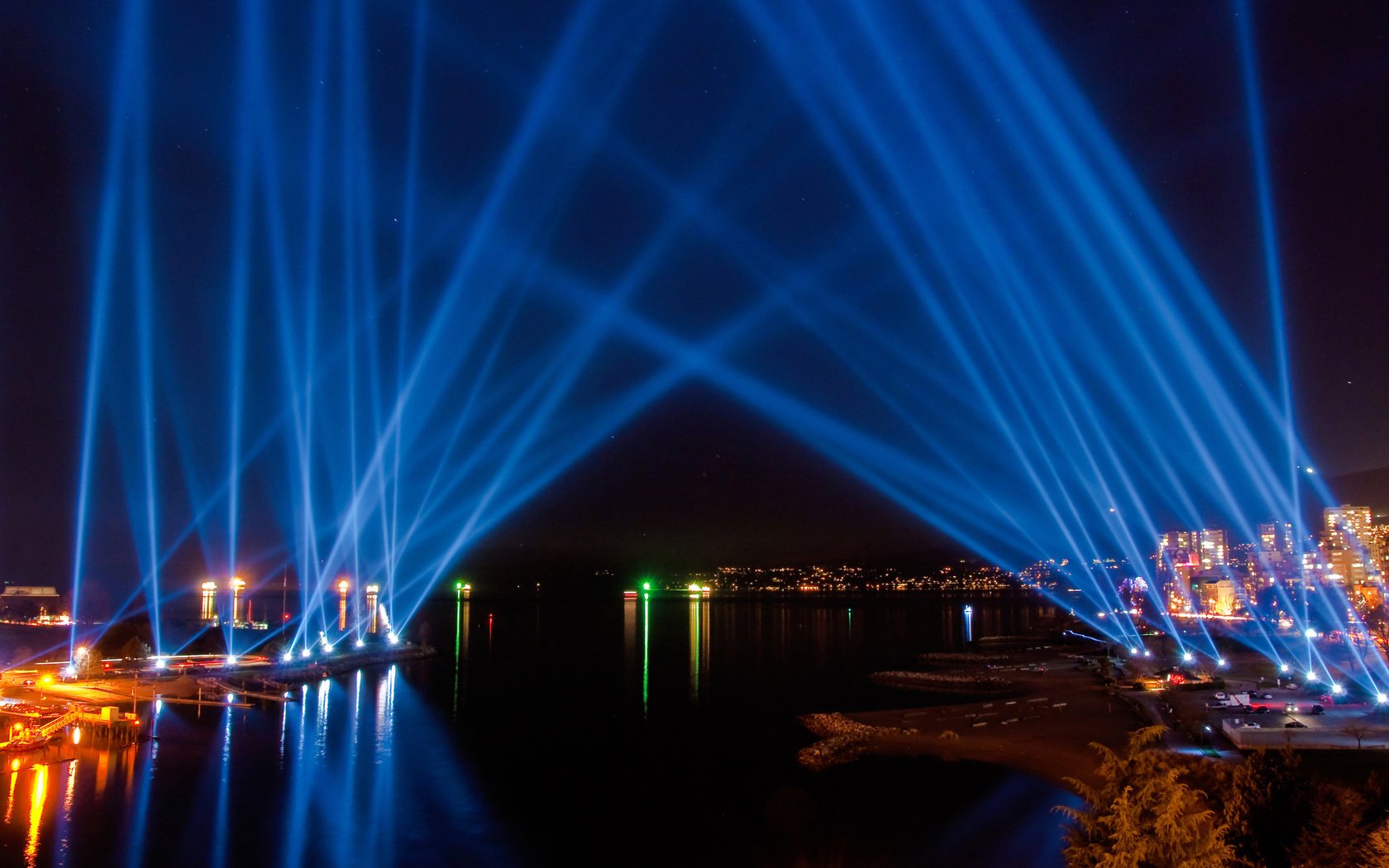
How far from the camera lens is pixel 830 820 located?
17.8 metres

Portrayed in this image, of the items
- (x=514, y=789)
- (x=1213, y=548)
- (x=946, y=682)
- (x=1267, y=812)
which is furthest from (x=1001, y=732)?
(x=1213, y=548)

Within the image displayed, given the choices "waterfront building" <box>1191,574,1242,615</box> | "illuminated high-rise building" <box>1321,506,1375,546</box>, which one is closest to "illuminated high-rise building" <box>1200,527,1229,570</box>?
"illuminated high-rise building" <box>1321,506,1375,546</box>

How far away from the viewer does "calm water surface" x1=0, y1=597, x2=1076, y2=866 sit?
1573 centimetres

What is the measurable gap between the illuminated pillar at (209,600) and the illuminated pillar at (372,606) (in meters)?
10.6

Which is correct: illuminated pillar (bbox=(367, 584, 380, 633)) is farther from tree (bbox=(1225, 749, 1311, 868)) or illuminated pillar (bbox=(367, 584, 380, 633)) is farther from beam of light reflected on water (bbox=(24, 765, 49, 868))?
tree (bbox=(1225, 749, 1311, 868))

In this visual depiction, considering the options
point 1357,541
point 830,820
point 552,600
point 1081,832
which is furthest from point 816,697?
point 552,600

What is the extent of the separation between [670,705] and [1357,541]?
9031 centimetres

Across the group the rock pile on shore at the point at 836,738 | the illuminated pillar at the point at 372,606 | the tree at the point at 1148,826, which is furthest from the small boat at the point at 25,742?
the illuminated pillar at the point at 372,606

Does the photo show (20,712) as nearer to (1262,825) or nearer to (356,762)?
(356,762)

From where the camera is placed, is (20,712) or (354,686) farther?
(354,686)

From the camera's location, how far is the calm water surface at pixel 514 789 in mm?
15727

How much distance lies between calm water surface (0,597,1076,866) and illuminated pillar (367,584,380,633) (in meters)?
22.2

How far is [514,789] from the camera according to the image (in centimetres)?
2058

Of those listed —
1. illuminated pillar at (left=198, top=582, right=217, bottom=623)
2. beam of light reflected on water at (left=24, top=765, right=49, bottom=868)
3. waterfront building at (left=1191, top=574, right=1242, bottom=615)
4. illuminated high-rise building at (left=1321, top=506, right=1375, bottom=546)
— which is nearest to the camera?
beam of light reflected on water at (left=24, top=765, right=49, bottom=868)
